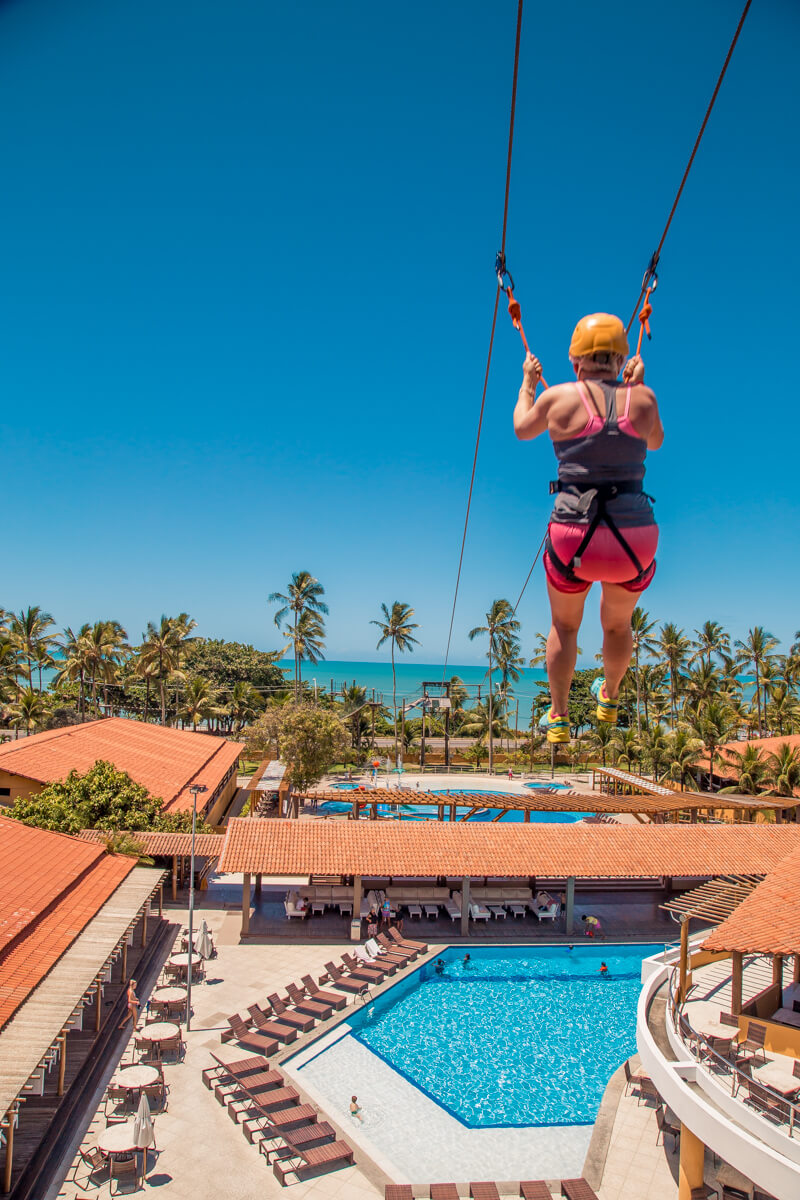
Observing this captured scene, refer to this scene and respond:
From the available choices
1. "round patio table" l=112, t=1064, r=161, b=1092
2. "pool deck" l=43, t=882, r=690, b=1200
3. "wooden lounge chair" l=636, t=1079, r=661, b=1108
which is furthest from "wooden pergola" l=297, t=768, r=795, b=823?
"round patio table" l=112, t=1064, r=161, b=1092

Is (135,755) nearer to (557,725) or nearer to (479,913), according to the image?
(479,913)

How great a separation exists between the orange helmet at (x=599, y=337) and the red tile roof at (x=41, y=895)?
14655 mm

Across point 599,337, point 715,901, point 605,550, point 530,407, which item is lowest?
point 715,901

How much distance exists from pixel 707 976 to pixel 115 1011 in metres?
14.2

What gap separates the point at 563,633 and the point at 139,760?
3735 centimetres

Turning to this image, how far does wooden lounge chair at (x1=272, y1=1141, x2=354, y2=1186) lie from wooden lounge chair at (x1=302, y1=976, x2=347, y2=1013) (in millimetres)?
6511

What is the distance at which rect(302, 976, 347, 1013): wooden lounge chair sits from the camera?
21.1 m

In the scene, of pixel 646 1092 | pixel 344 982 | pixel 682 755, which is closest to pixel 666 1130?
pixel 646 1092

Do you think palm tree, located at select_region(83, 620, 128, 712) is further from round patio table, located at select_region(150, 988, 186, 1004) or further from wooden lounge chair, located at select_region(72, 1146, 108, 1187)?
wooden lounge chair, located at select_region(72, 1146, 108, 1187)

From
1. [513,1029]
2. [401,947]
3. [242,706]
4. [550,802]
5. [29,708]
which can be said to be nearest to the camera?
[513,1029]

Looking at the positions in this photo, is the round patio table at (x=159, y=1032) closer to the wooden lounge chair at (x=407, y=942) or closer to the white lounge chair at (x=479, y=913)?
the wooden lounge chair at (x=407, y=942)

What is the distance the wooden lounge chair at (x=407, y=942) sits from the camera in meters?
25.6

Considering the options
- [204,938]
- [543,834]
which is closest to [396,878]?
[543,834]

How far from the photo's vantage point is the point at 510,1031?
20812 millimetres
